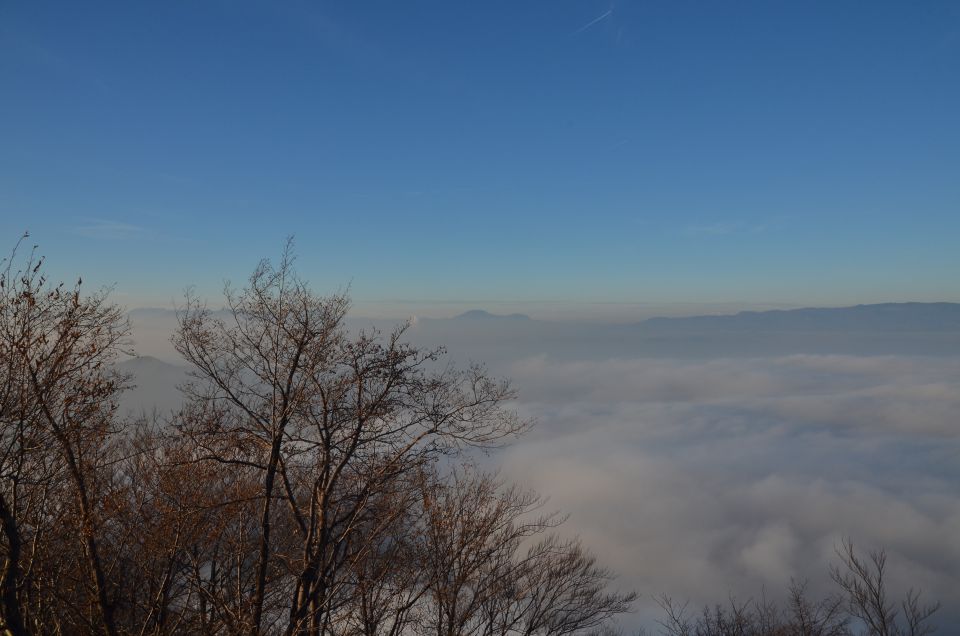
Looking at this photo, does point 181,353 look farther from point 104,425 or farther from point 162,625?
point 162,625

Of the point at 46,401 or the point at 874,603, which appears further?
the point at 874,603

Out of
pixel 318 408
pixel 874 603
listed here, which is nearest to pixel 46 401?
pixel 318 408

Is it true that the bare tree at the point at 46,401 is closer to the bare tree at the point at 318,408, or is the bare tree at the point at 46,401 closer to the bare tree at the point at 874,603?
the bare tree at the point at 318,408

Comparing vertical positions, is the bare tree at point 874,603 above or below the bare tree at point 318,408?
below

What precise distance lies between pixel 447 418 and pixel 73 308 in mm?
6262

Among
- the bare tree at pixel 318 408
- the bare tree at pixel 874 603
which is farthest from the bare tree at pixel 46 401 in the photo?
the bare tree at pixel 874 603

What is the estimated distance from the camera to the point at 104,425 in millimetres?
8898

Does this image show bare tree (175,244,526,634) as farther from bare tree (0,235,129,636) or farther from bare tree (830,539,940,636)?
bare tree (830,539,940,636)

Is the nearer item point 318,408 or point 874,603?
point 318,408

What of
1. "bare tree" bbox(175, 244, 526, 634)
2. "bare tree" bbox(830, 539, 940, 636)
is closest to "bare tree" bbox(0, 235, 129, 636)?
"bare tree" bbox(175, 244, 526, 634)

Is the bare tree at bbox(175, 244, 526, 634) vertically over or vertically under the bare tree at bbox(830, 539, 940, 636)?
over

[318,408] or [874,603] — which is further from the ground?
[318,408]

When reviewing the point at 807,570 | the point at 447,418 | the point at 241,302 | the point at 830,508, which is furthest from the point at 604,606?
the point at 830,508

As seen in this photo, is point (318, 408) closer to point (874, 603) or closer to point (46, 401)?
point (46, 401)
